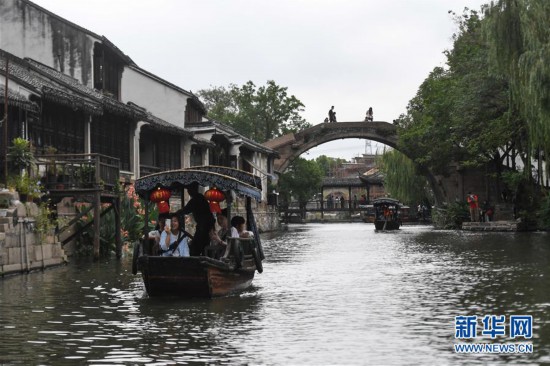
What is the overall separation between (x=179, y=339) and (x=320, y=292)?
18.5ft

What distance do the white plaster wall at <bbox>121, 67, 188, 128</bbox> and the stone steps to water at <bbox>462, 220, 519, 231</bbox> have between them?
16519 mm

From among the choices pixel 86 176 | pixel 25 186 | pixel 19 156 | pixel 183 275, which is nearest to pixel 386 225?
pixel 86 176

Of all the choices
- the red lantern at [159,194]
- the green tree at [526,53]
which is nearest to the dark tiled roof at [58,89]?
the red lantern at [159,194]

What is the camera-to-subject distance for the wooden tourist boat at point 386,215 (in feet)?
181

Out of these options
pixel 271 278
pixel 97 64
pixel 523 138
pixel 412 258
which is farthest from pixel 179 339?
pixel 523 138

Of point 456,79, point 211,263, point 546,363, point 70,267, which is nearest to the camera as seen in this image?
point 546,363

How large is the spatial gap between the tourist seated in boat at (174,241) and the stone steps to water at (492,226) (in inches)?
1152

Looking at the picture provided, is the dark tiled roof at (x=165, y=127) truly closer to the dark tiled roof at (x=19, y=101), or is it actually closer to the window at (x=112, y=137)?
→ the window at (x=112, y=137)

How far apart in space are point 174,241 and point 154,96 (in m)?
28.1

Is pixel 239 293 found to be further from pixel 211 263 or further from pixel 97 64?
pixel 97 64

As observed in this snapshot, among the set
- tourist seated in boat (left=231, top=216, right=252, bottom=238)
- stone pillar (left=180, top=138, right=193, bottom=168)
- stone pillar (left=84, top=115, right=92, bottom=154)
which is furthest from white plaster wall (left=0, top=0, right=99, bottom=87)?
tourist seated in boat (left=231, top=216, right=252, bottom=238)

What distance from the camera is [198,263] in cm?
1434

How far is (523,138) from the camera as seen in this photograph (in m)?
40.0

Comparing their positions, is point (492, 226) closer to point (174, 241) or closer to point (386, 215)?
point (386, 215)
